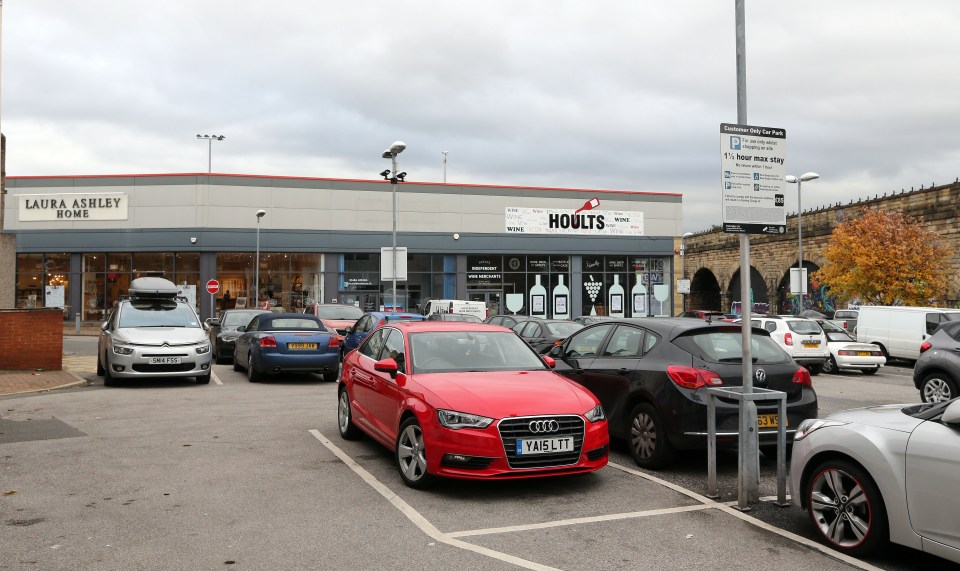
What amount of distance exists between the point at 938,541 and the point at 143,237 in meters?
36.2

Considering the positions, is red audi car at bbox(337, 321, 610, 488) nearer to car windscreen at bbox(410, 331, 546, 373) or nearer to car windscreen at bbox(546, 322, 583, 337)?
car windscreen at bbox(410, 331, 546, 373)

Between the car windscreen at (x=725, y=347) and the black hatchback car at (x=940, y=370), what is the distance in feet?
20.5

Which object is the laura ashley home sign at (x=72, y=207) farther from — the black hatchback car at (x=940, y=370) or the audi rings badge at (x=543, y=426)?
the audi rings badge at (x=543, y=426)

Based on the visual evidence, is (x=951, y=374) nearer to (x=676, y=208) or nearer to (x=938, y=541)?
(x=938, y=541)

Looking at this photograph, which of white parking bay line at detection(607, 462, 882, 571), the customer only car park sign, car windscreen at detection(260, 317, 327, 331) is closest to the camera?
white parking bay line at detection(607, 462, 882, 571)

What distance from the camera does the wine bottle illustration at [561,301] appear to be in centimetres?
3834

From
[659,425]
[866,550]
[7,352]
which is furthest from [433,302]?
[866,550]

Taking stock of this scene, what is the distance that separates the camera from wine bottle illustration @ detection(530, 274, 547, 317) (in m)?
38.1

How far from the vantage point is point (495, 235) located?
37.4 m

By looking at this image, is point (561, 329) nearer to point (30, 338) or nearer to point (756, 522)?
point (756, 522)

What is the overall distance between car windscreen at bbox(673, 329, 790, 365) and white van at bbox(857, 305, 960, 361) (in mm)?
14905

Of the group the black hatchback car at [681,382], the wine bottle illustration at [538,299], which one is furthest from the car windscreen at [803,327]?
the wine bottle illustration at [538,299]

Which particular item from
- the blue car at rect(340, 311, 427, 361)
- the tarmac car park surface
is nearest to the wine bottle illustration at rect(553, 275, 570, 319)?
the blue car at rect(340, 311, 427, 361)

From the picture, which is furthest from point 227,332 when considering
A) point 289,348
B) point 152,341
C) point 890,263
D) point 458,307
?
point 890,263
